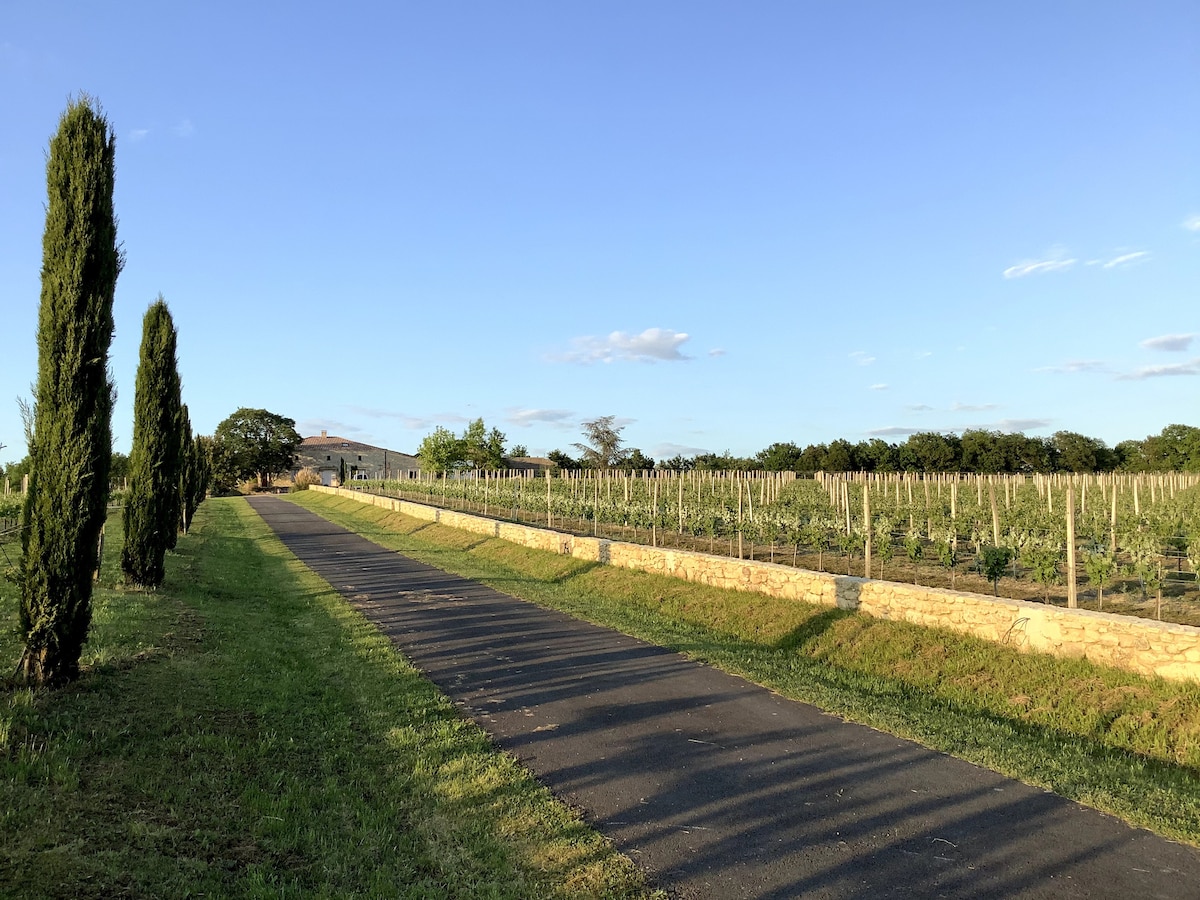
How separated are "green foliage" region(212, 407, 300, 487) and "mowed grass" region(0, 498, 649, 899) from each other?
6949 centimetres

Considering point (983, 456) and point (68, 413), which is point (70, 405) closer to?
point (68, 413)

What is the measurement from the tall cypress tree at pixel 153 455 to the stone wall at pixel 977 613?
27.8 feet

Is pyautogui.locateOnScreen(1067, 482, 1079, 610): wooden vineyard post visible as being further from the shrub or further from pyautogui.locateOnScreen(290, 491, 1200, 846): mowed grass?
the shrub

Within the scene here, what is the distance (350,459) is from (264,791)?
298ft

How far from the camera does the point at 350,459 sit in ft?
296

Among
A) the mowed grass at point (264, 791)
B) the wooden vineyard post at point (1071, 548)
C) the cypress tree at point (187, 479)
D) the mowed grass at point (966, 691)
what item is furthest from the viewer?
the cypress tree at point (187, 479)

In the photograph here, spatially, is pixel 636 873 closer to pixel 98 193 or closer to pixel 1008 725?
pixel 1008 725

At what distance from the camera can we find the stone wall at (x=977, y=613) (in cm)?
647

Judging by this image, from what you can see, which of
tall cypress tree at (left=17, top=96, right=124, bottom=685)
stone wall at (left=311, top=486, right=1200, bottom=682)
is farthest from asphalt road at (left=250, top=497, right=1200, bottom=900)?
tall cypress tree at (left=17, top=96, right=124, bottom=685)

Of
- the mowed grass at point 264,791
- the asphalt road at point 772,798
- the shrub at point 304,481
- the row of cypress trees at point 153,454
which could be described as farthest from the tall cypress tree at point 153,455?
the shrub at point 304,481

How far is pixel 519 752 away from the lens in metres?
5.23

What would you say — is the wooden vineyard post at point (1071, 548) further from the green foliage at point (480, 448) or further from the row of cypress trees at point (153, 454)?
the green foliage at point (480, 448)

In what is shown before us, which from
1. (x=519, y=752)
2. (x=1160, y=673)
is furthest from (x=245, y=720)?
(x=1160, y=673)

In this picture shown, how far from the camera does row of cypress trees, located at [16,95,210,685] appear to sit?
6.18 m
